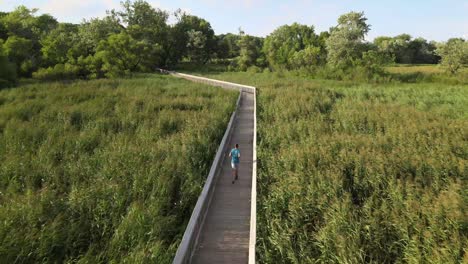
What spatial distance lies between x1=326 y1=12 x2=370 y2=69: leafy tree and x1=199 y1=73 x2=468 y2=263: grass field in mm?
34246

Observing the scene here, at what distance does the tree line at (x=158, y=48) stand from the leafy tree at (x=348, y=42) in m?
0.15

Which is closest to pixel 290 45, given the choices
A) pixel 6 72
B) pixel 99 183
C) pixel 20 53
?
pixel 20 53

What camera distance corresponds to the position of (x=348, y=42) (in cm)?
4891

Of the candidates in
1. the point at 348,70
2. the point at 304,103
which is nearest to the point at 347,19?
the point at 348,70

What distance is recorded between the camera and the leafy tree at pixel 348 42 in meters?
49.2

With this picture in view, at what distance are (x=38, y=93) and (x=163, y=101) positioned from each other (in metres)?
12.4

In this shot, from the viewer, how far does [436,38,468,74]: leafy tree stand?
4519cm

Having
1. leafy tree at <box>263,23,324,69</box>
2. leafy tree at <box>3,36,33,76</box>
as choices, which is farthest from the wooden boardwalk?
leafy tree at <box>263,23,324,69</box>

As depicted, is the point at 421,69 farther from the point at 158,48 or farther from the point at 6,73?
the point at 6,73

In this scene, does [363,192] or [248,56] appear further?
[248,56]

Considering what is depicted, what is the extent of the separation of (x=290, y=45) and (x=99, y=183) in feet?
224

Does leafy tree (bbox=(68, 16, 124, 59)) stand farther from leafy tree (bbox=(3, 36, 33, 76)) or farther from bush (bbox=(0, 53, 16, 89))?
bush (bbox=(0, 53, 16, 89))

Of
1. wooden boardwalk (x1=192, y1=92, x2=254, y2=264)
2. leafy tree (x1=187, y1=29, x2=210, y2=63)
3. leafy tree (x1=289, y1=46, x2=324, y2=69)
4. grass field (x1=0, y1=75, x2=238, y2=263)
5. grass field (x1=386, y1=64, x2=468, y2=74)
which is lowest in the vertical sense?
wooden boardwalk (x1=192, y1=92, x2=254, y2=264)

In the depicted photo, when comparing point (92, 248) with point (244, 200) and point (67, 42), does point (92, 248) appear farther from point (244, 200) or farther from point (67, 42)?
point (67, 42)
